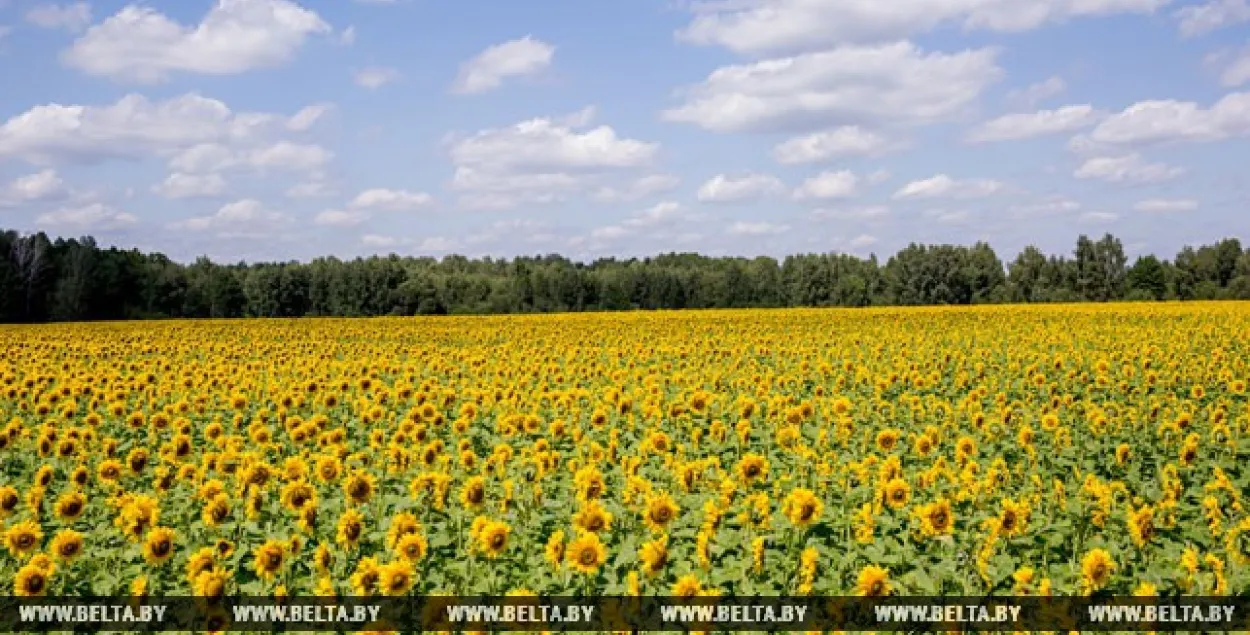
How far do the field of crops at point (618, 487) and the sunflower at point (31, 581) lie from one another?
0.02m

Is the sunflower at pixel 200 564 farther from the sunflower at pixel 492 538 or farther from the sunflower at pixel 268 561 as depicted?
the sunflower at pixel 492 538

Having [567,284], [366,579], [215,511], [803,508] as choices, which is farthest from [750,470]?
[567,284]

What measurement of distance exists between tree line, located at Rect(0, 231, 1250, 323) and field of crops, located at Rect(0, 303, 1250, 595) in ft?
185

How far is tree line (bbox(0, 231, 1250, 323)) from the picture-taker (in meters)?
63.7

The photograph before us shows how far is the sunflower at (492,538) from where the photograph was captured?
205 inches

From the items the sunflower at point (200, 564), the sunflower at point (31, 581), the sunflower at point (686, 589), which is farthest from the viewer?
the sunflower at point (31, 581)

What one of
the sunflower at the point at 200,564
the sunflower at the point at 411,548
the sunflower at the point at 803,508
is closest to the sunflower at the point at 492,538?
the sunflower at the point at 411,548

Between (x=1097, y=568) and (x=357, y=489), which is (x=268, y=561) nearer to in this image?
(x=357, y=489)

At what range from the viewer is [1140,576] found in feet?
18.9

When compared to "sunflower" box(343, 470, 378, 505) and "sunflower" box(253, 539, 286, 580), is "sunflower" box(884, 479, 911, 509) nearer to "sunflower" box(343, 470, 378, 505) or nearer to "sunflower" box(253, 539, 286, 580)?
"sunflower" box(343, 470, 378, 505)

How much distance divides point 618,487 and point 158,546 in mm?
3454

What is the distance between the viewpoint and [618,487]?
752cm

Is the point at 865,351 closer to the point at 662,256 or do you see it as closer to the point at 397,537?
Answer: the point at 397,537

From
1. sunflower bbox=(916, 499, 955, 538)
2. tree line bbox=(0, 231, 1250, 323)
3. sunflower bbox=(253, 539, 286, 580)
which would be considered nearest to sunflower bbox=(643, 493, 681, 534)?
sunflower bbox=(916, 499, 955, 538)
